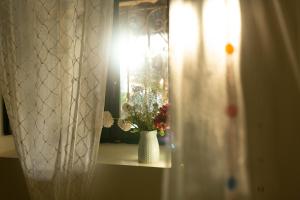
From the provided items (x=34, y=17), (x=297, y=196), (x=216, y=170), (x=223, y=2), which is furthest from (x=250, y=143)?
(x=34, y=17)

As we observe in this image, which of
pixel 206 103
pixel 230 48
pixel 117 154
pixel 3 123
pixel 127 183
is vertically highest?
pixel 230 48

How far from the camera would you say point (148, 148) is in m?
1.39

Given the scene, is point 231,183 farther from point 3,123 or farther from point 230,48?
point 3,123

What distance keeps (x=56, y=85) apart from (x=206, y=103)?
0.72 m

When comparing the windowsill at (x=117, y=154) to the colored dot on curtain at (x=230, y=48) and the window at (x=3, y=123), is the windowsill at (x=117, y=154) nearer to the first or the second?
the window at (x=3, y=123)

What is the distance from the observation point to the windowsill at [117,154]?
4.48ft

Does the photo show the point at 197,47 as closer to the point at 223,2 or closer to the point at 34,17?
the point at 223,2

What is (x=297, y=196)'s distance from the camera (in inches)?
45.0

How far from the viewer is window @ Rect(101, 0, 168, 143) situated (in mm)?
1469

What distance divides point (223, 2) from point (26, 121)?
1.09 metres

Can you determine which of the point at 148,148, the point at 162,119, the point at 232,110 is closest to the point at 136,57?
the point at 162,119

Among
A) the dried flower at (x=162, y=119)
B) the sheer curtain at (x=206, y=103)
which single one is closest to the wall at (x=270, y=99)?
the sheer curtain at (x=206, y=103)

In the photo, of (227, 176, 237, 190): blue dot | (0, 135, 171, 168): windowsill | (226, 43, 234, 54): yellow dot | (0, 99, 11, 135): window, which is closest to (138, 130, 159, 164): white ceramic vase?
(0, 135, 171, 168): windowsill

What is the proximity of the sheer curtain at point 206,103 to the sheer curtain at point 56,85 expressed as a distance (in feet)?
1.16
